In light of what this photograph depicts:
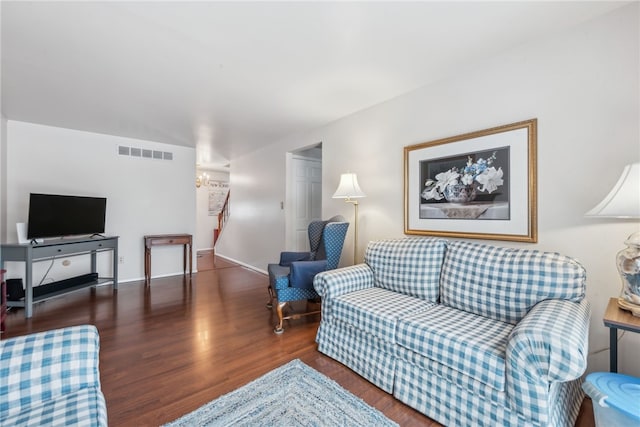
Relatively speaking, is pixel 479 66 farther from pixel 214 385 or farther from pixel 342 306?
pixel 214 385

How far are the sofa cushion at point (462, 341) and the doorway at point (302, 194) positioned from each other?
115 inches

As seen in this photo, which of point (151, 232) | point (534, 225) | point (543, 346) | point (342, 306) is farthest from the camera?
point (151, 232)

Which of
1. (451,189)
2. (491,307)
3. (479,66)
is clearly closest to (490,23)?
(479,66)

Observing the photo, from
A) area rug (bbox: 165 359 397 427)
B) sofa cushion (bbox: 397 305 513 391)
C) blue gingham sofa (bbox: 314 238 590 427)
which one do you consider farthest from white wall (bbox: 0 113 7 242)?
sofa cushion (bbox: 397 305 513 391)

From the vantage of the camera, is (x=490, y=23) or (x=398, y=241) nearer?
(x=490, y=23)

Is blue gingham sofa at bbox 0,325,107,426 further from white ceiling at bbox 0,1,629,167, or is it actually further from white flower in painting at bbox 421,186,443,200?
white flower in painting at bbox 421,186,443,200

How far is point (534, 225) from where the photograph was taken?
1.92 meters

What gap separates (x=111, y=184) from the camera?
13.8ft

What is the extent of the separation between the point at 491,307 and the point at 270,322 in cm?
200

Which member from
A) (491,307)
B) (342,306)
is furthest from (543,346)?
(342,306)

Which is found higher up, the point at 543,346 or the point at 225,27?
the point at 225,27

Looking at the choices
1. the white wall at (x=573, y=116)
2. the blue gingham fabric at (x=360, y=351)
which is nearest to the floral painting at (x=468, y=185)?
the white wall at (x=573, y=116)

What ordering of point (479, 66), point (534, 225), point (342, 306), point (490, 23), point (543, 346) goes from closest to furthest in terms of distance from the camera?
point (543, 346) < point (490, 23) < point (534, 225) < point (342, 306) < point (479, 66)

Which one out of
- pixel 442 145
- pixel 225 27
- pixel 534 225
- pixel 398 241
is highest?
pixel 225 27
